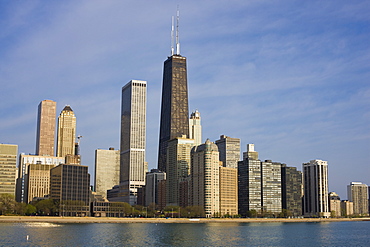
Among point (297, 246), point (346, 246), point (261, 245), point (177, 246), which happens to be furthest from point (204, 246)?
point (346, 246)

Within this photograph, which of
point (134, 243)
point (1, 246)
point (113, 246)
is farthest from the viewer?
point (134, 243)

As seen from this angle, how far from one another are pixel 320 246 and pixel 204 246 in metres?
32.5

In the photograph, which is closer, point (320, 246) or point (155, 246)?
point (155, 246)

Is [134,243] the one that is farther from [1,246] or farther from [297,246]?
[297,246]

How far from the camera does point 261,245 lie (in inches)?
5221

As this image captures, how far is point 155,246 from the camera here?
407 ft

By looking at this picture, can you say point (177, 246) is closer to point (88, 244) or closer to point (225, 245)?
point (225, 245)

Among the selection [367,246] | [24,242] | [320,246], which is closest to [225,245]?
[320,246]

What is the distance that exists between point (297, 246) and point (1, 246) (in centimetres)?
7262

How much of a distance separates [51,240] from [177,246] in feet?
109

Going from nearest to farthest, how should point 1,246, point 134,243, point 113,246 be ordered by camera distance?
point 1,246 → point 113,246 → point 134,243

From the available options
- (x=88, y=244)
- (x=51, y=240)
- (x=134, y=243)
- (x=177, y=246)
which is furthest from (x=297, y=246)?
(x=51, y=240)

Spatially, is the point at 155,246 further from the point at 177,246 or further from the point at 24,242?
the point at 24,242

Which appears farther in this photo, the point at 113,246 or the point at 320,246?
the point at 320,246
